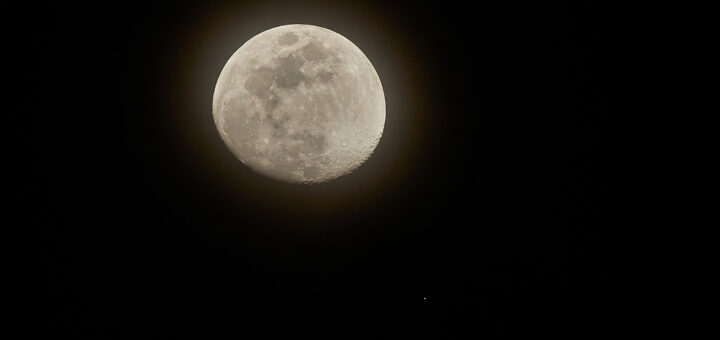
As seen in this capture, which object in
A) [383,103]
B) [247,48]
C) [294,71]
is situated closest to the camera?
[294,71]

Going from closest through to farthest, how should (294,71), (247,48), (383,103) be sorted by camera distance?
1. (294,71)
2. (247,48)
3. (383,103)

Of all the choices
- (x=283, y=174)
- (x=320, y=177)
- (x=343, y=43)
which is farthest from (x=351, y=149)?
(x=343, y=43)

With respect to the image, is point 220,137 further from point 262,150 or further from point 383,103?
point 383,103

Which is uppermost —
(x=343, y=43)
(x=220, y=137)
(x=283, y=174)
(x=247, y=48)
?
(x=343, y=43)

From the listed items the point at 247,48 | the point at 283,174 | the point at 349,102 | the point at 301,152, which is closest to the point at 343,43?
the point at 349,102

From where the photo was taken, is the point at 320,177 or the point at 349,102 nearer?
the point at 349,102

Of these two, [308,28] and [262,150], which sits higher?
[308,28]

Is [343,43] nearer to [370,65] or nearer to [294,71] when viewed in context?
[370,65]
